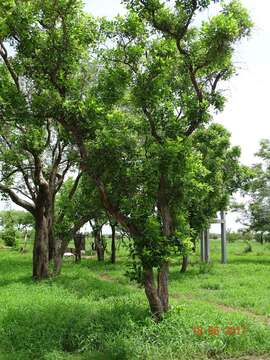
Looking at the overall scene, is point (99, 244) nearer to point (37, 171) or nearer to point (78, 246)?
point (78, 246)

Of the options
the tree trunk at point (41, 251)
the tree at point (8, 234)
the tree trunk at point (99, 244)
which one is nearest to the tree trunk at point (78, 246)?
the tree trunk at point (99, 244)

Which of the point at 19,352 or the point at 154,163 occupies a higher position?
the point at 154,163

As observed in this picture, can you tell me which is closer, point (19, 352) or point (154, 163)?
point (19, 352)

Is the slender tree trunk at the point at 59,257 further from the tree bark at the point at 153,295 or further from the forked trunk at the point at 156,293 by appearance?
the tree bark at the point at 153,295

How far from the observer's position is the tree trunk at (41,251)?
A: 1892 cm

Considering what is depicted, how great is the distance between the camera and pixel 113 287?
1588 centimetres

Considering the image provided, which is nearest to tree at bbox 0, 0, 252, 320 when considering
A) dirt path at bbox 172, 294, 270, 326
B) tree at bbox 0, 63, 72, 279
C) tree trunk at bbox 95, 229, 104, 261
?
dirt path at bbox 172, 294, 270, 326

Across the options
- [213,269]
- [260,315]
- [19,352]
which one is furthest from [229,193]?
[19,352]

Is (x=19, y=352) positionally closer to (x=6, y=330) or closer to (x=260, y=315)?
(x=6, y=330)

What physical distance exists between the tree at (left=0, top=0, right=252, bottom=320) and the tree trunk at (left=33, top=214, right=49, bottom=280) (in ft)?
31.7

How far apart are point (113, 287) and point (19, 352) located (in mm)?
7649

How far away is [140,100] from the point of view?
9.80 m
